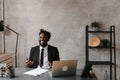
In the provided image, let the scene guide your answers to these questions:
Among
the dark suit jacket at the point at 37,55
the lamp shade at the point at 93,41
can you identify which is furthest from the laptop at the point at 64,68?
the lamp shade at the point at 93,41

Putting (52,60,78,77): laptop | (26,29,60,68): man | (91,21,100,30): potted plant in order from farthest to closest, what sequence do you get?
1. (91,21,100,30): potted plant
2. (26,29,60,68): man
3. (52,60,78,77): laptop

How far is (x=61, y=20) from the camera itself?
5.23 m

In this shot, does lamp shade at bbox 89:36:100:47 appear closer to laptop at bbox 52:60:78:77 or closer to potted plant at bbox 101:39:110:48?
potted plant at bbox 101:39:110:48

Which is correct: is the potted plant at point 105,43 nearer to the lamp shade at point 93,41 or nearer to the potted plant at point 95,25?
the lamp shade at point 93,41

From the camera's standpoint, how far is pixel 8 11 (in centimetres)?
527

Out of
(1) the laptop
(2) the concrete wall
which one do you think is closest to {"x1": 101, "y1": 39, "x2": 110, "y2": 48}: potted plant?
(2) the concrete wall

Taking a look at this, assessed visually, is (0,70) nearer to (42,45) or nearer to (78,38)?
(42,45)

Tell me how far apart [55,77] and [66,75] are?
0.16m

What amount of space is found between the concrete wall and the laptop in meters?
2.18

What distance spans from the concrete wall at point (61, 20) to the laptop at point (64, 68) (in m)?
2.18

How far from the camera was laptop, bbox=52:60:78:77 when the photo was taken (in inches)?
115

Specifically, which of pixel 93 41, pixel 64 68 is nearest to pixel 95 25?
pixel 93 41

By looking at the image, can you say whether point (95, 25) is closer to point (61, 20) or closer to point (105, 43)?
point (105, 43)

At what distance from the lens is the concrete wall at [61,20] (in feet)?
17.1
